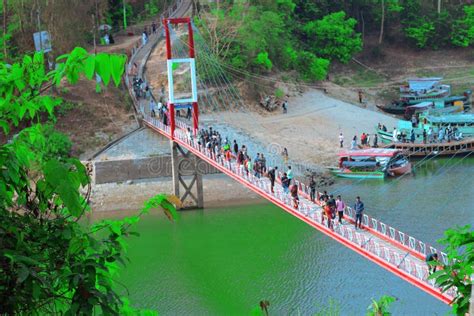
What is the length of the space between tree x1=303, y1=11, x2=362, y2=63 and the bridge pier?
680 inches

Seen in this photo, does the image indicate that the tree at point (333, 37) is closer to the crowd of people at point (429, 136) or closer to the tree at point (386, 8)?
the tree at point (386, 8)

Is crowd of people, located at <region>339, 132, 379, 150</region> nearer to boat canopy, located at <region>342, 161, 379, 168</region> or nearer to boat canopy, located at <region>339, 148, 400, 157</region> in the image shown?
boat canopy, located at <region>339, 148, 400, 157</region>

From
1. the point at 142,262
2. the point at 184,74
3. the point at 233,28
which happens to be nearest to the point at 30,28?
the point at 184,74

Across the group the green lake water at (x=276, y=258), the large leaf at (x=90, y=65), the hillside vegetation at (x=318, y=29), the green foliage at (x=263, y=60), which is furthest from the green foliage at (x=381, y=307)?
the green foliage at (x=263, y=60)

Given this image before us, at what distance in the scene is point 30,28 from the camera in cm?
3328

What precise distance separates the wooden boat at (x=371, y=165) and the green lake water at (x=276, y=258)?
0.76 metres

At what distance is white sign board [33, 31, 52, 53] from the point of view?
29.6 meters

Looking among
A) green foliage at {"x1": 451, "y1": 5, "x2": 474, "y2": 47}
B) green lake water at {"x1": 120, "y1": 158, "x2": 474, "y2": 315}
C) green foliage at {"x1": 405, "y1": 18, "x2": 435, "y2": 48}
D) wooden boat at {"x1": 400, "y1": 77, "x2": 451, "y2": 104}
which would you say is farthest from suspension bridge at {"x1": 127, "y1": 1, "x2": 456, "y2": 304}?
green foliage at {"x1": 451, "y1": 5, "x2": 474, "y2": 47}

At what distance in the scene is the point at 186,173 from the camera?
27.9m

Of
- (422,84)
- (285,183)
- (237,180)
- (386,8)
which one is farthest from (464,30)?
(285,183)

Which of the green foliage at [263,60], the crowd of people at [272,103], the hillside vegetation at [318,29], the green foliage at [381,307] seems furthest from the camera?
the hillside vegetation at [318,29]

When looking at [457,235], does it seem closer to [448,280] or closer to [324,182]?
[448,280]

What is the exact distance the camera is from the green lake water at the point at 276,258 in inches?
695

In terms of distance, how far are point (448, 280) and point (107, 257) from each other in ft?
9.01
